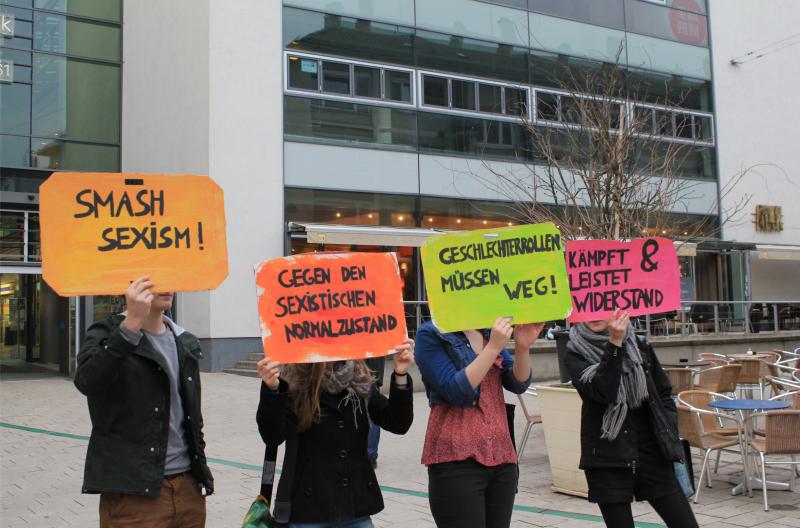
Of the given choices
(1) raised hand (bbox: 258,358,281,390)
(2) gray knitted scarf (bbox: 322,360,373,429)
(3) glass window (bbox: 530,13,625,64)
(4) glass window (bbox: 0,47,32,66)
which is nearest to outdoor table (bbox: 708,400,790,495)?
(2) gray knitted scarf (bbox: 322,360,373,429)

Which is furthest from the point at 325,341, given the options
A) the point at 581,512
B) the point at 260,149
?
the point at 260,149

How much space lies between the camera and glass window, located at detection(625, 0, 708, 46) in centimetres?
2362

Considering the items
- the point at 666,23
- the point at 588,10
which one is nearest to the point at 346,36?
the point at 588,10

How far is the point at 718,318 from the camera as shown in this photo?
780 inches

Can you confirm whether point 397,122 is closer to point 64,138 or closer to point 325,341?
point 64,138

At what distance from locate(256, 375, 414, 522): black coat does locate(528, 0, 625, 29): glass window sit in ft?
69.6

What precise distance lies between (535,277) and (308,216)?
15.7 meters

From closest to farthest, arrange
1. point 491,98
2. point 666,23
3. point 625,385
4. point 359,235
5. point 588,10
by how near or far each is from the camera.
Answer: point 625,385
point 359,235
point 491,98
point 588,10
point 666,23

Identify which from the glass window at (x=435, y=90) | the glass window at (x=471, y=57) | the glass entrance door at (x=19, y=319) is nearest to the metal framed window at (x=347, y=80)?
the glass window at (x=435, y=90)

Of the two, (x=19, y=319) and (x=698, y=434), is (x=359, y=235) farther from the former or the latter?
(x=19, y=319)

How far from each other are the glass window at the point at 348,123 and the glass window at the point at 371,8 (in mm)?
2462

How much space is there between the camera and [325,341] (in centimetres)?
311

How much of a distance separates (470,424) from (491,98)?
19117 millimetres

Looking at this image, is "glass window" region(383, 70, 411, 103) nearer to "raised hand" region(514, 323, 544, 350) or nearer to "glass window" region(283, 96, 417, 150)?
"glass window" region(283, 96, 417, 150)
